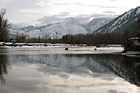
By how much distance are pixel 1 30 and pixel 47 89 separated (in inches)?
3382

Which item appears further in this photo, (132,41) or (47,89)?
(132,41)

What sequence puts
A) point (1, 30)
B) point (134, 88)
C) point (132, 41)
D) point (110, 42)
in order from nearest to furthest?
point (134, 88) → point (132, 41) → point (1, 30) → point (110, 42)

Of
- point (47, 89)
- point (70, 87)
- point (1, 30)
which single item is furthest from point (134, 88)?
point (1, 30)

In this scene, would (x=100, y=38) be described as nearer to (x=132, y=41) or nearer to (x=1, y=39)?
(x=1, y=39)

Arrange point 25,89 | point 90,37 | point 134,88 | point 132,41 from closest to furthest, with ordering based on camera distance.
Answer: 1. point 25,89
2. point 134,88
3. point 132,41
4. point 90,37

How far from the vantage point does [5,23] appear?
96125mm

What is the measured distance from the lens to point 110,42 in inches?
6969

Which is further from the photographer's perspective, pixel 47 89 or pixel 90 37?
pixel 90 37

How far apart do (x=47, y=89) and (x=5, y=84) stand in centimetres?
Answer: 317

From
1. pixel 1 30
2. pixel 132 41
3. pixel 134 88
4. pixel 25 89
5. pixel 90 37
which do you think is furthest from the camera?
pixel 90 37

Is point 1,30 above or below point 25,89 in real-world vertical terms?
above

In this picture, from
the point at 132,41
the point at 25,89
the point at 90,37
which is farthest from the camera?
the point at 90,37

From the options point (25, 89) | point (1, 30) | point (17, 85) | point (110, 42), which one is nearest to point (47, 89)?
point (25, 89)

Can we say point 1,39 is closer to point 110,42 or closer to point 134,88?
point 134,88
